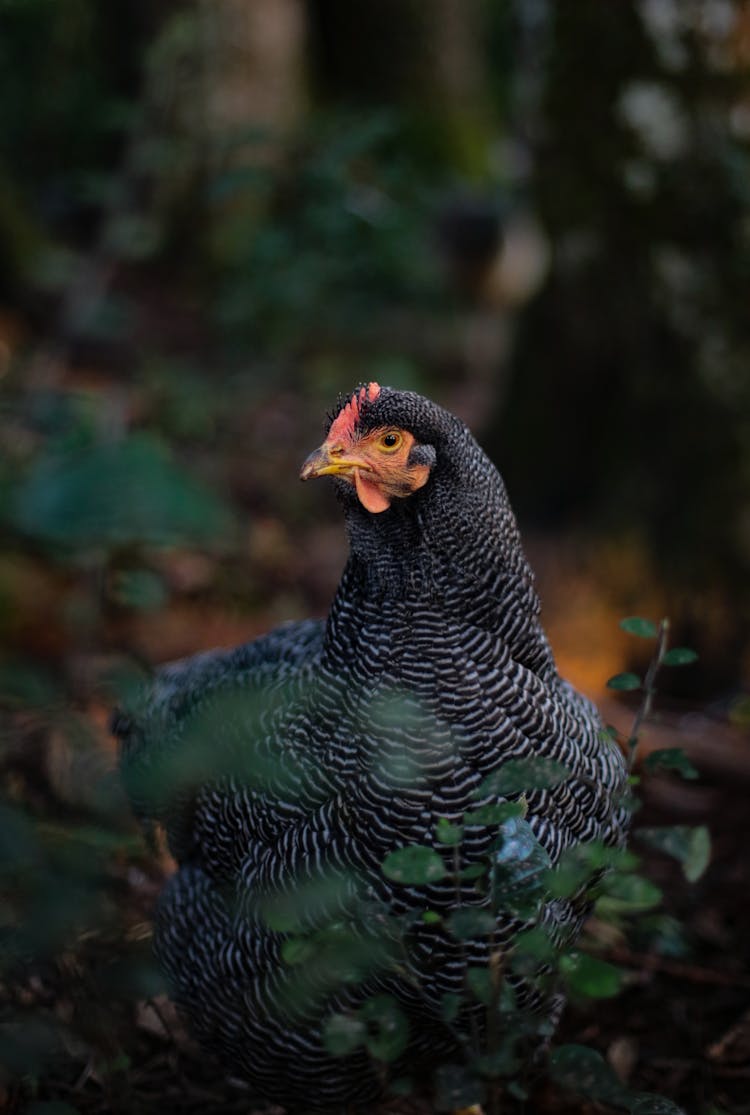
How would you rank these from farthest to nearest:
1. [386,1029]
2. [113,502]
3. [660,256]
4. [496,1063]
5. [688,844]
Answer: [660,256]
[688,844]
[386,1029]
[496,1063]
[113,502]

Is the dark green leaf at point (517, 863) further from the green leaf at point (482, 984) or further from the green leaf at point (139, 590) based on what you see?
the green leaf at point (139, 590)

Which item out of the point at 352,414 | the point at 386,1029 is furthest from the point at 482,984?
the point at 352,414

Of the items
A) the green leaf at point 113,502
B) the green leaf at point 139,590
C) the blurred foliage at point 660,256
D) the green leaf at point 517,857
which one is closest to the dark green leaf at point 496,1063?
the green leaf at point 517,857

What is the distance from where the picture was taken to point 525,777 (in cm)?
188

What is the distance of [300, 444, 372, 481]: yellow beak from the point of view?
2.29 metres

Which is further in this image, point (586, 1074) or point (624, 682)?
point (624, 682)

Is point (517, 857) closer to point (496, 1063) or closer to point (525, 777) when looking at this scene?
point (525, 777)

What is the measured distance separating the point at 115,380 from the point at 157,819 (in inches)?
225

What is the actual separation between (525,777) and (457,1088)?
57cm

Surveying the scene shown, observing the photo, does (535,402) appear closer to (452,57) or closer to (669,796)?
(669,796)

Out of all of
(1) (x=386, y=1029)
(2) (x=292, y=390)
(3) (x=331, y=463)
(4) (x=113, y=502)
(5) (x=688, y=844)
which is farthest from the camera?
(2) (x=292, y=390)

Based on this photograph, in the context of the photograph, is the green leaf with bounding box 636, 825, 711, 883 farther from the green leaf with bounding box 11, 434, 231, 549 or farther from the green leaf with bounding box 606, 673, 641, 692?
the green leaf with bounding box 11, 434, 231, 549

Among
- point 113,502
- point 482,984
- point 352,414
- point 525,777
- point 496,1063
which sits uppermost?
point 352,414

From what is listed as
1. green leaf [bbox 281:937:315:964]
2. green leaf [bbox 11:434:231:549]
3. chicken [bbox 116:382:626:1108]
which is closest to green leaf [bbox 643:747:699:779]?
chicken [bbox 116:382:626:1108]
